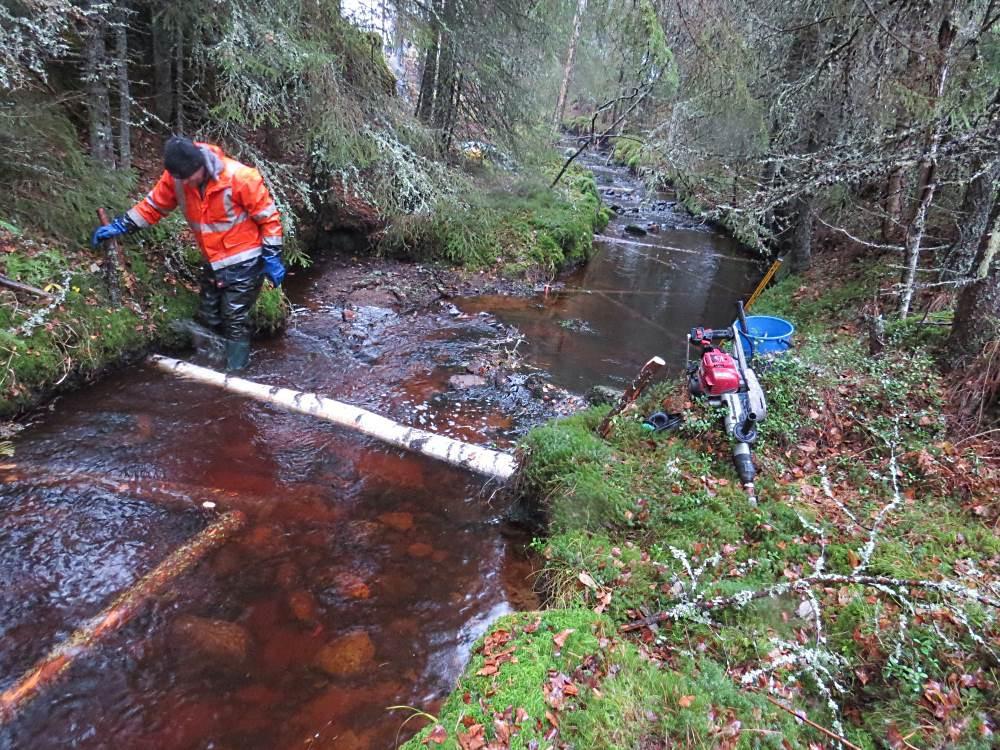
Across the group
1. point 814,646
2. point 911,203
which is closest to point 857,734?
point 814,646

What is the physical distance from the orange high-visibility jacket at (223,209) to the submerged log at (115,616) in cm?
270

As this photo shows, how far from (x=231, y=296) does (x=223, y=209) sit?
979mm

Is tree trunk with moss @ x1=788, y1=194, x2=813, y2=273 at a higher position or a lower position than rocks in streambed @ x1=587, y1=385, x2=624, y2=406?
higher

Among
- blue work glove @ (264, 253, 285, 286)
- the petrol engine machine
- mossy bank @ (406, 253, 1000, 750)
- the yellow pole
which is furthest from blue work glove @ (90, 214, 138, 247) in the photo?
the yellow pole

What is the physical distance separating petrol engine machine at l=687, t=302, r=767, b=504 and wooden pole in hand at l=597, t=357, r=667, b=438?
0.40m

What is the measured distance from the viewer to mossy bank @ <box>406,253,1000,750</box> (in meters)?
2.64

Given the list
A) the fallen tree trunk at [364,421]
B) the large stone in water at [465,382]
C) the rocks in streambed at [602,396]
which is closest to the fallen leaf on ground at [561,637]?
the fallen tree trunk at [364,421]

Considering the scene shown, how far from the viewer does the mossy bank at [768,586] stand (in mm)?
2641

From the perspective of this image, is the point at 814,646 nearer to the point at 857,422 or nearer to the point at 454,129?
the point at 857,422

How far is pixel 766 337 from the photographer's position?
18.0 feet

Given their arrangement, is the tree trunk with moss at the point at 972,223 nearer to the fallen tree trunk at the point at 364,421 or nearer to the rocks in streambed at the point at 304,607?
the fallen tree trunk at the point at 364,421

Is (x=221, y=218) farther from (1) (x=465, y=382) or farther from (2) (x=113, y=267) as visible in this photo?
(1) (x=465, y=382)

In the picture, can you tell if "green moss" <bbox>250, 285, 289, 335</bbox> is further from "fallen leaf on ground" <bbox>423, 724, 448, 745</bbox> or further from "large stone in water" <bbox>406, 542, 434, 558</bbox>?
"fallen leaf on ground" <bbox>423, 724, 448, 745</bbox>

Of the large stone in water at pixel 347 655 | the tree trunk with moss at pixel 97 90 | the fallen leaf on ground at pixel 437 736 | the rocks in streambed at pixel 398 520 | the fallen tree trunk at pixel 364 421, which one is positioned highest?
the tree trunk with moss at pixel 97 90
